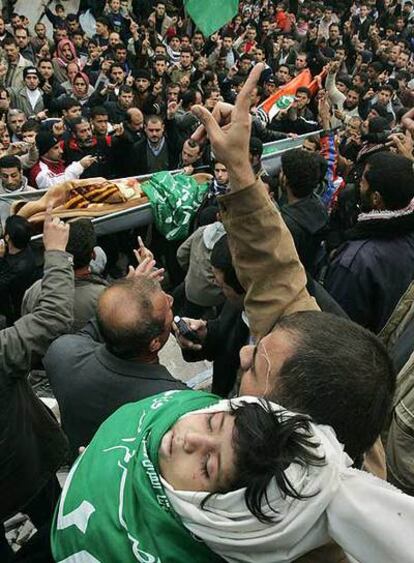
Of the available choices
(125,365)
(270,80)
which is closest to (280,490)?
(125,365)

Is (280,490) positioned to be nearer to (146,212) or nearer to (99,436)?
(99,436)

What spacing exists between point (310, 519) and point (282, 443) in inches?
5.1

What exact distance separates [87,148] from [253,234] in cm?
455

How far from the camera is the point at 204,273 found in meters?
3.37

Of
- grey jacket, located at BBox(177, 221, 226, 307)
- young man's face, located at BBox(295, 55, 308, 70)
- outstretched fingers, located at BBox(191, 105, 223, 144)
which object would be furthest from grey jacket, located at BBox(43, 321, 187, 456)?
young man's face, located at BBox(295, 55, 308, 70)

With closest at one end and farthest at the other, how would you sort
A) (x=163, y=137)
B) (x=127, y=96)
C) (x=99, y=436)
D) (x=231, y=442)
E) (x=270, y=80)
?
1. (x=231, y=442)
2. (x=99, y=436)
3. (x=163, y=137)
4. (x=127, y=96)
5. (x=270, y=80)

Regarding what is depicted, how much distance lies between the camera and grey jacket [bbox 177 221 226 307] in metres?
3.35

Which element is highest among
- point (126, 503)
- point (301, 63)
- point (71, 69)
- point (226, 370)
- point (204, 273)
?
point (71, 69)

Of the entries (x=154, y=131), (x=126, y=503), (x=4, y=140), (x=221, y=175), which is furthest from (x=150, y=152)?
(x=126, y=503)

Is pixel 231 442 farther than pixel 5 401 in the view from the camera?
No

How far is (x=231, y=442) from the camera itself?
3.57 ft

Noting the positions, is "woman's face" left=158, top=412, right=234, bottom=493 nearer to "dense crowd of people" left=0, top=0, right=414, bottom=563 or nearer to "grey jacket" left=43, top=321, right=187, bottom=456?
"dense crowd of people" left=0, top=0, right=414, bottom=563

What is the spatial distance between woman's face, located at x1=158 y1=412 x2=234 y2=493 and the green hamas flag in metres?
2.29

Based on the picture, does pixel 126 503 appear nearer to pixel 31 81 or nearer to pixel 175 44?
pixel 31 81
